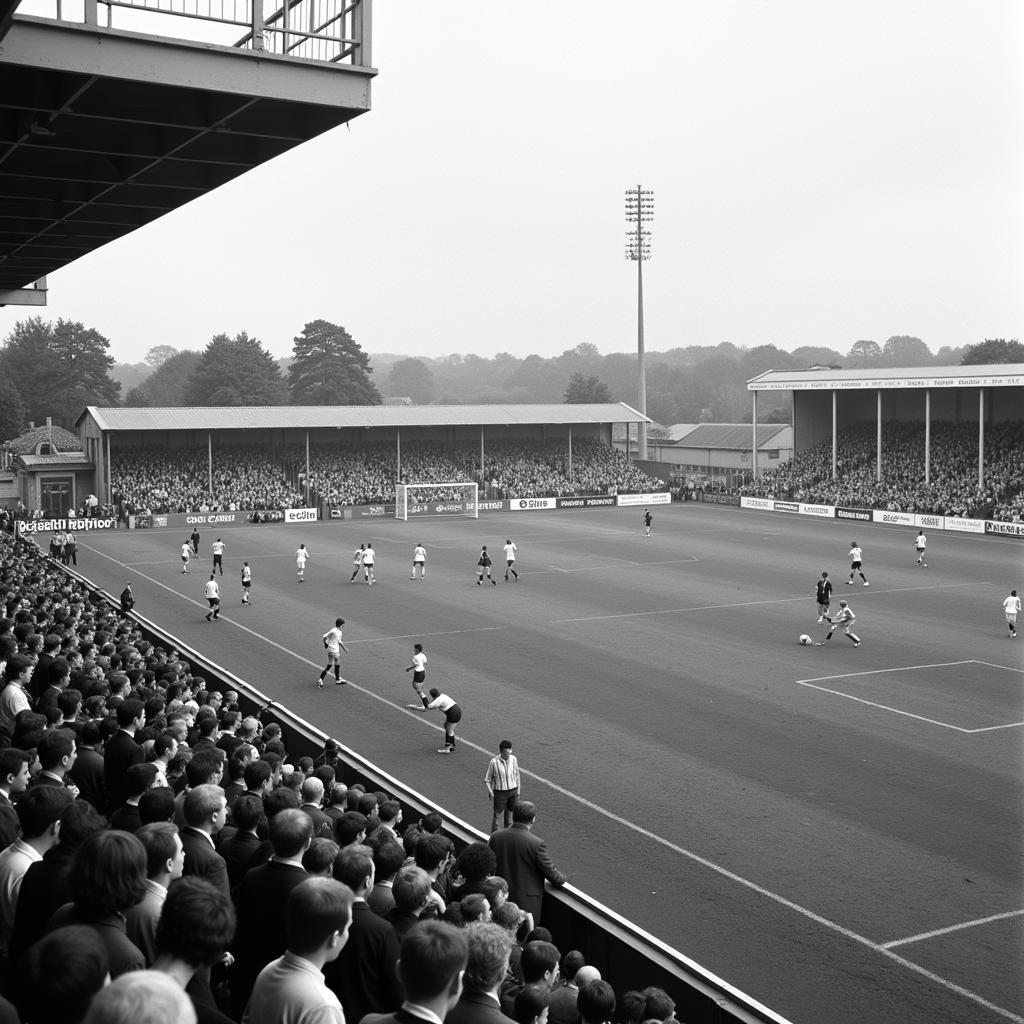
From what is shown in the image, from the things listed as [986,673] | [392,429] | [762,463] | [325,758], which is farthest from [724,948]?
[762,463]

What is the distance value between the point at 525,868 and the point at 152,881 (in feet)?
17.3

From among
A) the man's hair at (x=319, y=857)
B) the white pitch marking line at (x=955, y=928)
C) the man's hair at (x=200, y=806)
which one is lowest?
the white pitch marking line at (x=955, y=928)

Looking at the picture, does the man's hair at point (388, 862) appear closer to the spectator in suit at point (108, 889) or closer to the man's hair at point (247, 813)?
the man's hair at point (247, 813)

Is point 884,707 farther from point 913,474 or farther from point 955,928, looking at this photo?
point 913,474

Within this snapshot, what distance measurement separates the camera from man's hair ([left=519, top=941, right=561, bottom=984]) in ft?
22.4

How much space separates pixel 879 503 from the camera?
65.1m

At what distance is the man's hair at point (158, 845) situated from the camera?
565cm

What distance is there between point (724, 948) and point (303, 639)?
1992 cm

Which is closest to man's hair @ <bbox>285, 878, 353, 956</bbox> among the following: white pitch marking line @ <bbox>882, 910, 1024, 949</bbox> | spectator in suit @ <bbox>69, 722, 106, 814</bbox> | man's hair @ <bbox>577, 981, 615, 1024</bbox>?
man's hair @ <bbox>577, 981, 615, 1024</bbox>

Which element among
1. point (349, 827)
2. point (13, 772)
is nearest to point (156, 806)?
point (13, 772)

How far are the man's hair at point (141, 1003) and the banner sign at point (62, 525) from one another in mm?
60730

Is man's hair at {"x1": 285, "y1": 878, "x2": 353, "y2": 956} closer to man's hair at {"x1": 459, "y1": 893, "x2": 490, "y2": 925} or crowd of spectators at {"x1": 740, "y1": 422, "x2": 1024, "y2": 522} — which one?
man's hair at {"x1": 459, "y1": 893, "x2": 490, "y2": 925}

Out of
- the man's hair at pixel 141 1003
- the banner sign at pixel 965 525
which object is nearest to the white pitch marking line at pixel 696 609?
the banner sign at pixel 965 525

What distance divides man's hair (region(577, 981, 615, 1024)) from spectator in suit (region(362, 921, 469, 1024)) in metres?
2.51
